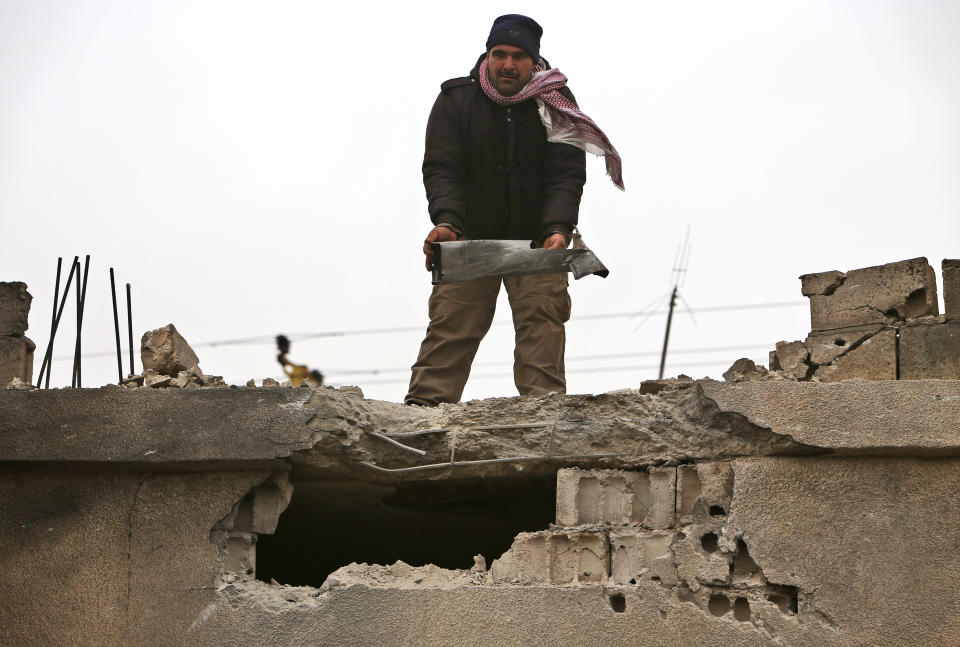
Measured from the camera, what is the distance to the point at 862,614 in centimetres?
529

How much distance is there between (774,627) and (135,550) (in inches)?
102

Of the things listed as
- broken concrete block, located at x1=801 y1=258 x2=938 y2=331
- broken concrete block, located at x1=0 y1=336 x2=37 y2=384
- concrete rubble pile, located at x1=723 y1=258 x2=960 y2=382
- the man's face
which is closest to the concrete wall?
concrete rubble pile, located at x1=723 y1=258 x2=960 y2=382

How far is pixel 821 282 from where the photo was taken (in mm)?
6762

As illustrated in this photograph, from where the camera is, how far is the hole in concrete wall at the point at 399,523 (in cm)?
635

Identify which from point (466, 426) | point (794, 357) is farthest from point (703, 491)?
point (794, 357)

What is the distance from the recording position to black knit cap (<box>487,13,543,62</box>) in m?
6.84

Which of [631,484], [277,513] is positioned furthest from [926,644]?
[277,513]

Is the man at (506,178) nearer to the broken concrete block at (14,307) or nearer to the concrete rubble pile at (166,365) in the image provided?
the concrete rubble pile at (166,365)

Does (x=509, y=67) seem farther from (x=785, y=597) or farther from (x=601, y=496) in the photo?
(x=785, y=597)

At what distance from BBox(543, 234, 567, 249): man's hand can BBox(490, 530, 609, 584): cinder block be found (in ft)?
5.09

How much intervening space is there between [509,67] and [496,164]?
486 millimetres

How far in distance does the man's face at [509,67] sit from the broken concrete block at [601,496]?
83.0 inches

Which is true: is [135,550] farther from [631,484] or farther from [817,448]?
[817,448]

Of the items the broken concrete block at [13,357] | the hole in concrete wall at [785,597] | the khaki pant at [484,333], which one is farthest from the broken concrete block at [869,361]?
the broken concrete block at [13,357]
